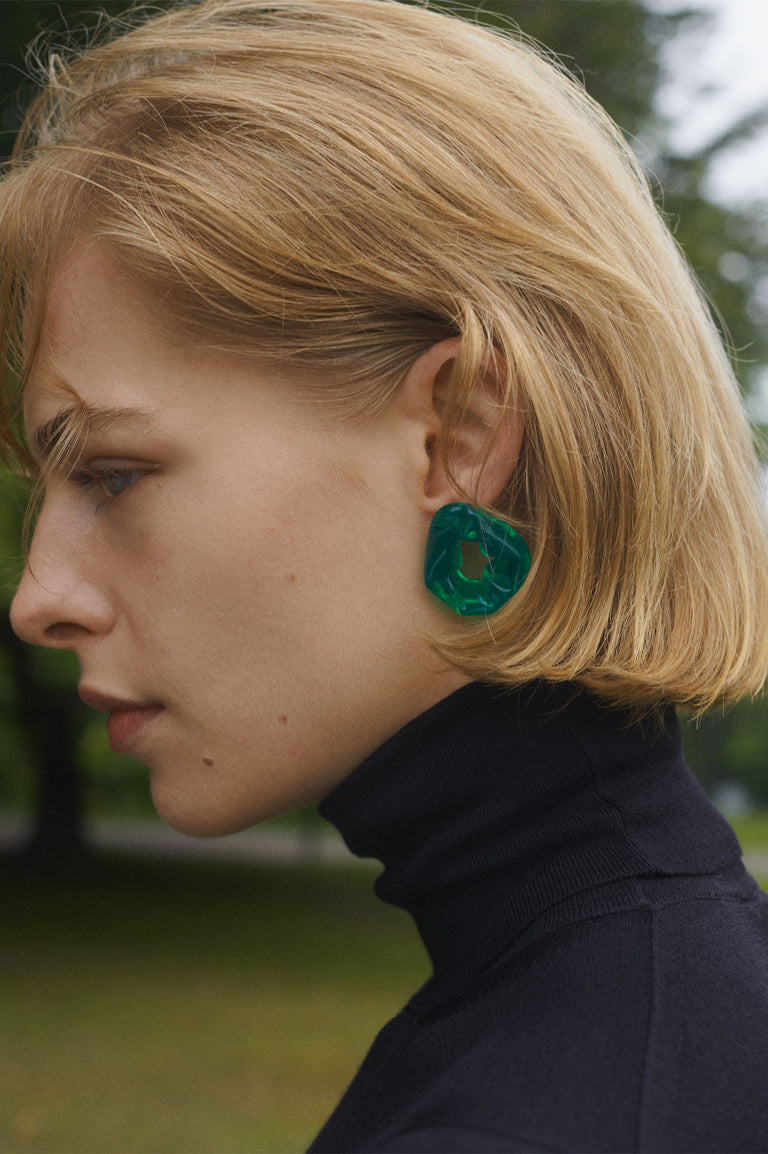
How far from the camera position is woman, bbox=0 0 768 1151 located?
60.4 inches

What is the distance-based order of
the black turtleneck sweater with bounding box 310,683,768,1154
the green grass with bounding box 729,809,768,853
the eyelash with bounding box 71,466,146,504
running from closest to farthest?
the black turtleneck sweater with bounding box 310,683,768,1154 < the eyelash with bounding box 71,466,146,504 < the green grass with bounding box 729,809,768,853

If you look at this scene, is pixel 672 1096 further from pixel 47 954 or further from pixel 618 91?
pixel 47 954

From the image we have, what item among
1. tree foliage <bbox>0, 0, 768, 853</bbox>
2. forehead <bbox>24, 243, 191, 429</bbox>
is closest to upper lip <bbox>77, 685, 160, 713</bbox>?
forehead <bbox>24, 243, 191, 429</bbox>

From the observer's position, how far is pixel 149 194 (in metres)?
1.62

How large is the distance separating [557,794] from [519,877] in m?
0.12

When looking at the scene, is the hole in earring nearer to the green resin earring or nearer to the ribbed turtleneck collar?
the green resin earring

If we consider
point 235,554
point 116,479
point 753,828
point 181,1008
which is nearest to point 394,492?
point 235,554

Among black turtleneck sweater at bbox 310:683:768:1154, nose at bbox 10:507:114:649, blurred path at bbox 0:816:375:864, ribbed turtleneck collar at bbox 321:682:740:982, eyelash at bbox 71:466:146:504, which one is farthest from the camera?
blurred path at bbox 0:816:375:864

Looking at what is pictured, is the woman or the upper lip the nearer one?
the woman

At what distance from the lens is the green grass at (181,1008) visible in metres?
7.50

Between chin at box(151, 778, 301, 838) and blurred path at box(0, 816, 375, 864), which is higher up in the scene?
chin at box(151, 778, 301, 838)

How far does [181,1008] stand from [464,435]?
9.78 m

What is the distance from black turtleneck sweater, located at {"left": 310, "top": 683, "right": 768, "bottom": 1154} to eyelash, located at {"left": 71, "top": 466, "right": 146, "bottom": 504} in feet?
1.75

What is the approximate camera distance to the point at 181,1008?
10203 mm
